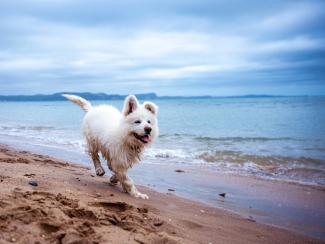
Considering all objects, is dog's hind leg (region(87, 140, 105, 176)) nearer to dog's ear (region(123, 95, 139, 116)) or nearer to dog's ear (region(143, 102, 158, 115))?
dog's ear (region(123, 95, 139, 116))

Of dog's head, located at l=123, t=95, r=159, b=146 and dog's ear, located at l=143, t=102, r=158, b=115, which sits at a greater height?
dog's ear, located at l=143, t=102, r=158, b=115

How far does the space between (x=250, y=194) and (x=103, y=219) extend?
4.01 m

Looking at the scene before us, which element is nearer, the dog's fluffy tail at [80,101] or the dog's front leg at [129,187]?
the dog's front leg at [129,187]

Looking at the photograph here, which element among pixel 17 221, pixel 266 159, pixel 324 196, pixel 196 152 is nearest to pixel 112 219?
pixel 17 221

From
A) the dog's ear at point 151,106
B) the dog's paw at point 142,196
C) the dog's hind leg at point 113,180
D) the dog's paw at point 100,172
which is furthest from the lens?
the dog's paw at point 100,172

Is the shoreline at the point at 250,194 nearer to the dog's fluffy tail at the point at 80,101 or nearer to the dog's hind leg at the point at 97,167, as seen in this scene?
the dog's hind leg at the point at 97,167

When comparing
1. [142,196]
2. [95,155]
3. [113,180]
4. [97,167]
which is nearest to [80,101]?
[95,155]

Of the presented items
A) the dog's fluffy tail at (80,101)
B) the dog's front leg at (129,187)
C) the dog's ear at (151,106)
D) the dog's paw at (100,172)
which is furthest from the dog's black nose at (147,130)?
the dog's fluffy tail at (80,101)

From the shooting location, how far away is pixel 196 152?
1302cm

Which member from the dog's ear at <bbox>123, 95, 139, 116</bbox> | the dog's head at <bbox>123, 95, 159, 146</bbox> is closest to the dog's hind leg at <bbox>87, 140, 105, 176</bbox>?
the dog's head at <bbox>123, 95, 159, 146</bbox>

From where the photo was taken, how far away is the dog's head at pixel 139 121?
20.7 ft

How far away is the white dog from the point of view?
6367 mm

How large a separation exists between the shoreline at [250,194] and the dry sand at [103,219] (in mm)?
448

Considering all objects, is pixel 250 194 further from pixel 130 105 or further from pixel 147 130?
pixel 130 105
